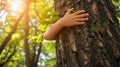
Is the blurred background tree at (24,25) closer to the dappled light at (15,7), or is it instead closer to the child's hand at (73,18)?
the dappled light at (15,7)

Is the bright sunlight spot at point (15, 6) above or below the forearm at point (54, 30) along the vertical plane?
above

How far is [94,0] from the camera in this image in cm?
296

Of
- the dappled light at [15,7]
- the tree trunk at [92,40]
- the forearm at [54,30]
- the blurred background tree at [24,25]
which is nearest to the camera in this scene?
the tree trunk at [92,40]

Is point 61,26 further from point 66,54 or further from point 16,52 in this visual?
point 16,52

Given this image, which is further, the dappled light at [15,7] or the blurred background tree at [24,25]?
the dappled light at [15,7]

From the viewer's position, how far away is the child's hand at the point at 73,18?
282cm

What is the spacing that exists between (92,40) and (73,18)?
1.31ft

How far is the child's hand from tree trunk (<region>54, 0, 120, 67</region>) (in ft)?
0.17

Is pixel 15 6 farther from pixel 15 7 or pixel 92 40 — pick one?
pixel 92 40

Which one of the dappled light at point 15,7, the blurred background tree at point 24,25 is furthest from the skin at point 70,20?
the dappled light at point 15,7

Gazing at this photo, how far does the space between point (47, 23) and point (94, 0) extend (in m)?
0.93

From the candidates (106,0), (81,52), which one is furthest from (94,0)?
(81,52)

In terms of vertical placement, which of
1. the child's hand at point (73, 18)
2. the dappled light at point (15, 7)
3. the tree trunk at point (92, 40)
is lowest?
the tree trunk at point (92, 40)

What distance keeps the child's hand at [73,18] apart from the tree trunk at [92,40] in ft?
0.17
